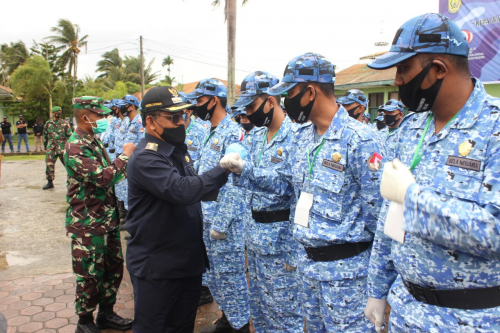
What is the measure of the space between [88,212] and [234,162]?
1807 millimetres

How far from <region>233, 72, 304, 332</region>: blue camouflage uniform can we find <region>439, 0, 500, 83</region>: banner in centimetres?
584

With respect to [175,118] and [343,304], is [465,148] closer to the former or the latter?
[343,304]

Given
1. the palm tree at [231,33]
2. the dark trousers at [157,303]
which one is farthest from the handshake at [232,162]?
the palm tree at [231,33]

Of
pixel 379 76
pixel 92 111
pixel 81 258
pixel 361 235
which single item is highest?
pixel 379 76

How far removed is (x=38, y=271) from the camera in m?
5.24

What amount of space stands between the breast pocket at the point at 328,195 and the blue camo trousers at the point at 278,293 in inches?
38.3

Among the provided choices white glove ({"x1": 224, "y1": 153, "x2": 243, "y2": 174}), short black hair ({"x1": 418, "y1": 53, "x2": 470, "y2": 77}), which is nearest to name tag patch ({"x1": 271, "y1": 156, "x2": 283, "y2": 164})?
white glove ({"x1": 224, "y1": 153, "x2": 243, "y2": 174})

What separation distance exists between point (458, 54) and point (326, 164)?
1.01 meters

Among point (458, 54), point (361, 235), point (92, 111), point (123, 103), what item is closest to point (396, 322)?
point (361, 235)

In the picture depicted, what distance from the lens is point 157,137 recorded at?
2721mm

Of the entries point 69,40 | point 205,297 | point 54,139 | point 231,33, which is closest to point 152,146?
point 205,297

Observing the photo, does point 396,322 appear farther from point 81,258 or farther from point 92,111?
point 92,111

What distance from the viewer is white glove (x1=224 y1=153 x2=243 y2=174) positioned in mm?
2617

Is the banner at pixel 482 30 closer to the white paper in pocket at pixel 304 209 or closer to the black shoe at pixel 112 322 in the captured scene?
the white paper in pocket at pixel 304 209
